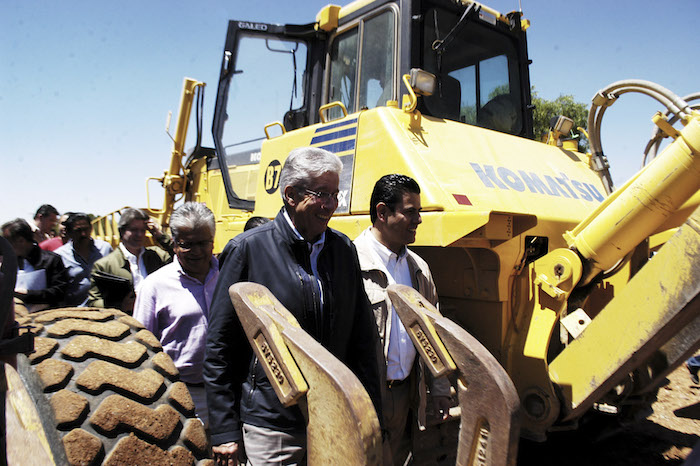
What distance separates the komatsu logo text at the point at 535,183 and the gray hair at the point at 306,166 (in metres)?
1.58

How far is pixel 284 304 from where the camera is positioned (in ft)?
5.97

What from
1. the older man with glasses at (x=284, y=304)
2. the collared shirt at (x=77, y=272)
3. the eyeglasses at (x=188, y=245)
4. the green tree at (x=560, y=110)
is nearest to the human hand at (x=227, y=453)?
the older man with glasses at (x=284, y=304)

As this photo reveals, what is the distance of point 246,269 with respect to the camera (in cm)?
188

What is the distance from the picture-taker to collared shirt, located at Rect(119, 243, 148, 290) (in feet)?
11.3

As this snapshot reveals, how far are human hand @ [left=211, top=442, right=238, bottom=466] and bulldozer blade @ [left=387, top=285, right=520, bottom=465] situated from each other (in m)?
0.74

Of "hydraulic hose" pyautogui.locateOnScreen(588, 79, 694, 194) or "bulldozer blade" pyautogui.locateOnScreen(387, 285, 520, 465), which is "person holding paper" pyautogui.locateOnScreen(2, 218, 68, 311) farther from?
"hydraulic hose" pyautogui.locateOnScreen(588, 79, 694, 194)

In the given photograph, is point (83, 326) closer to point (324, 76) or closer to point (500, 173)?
point (500, 173)

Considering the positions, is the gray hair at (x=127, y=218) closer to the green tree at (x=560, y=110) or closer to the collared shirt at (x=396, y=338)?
the collared shirt at (x=396, y=338)

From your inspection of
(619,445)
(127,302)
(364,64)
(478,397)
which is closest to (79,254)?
(127,302)

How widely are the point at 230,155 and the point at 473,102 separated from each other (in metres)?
2.43

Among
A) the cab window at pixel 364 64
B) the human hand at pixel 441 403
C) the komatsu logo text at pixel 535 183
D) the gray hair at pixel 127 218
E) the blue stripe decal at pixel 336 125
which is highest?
the cab window at pixel 364 64

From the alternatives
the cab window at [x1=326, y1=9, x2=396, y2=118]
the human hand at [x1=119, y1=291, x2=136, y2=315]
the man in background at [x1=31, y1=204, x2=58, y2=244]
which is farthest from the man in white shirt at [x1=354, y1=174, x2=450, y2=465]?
the man in background at [x1=31, y1=204, x2=58, y2=244]

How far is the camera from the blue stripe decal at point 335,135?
3.57m

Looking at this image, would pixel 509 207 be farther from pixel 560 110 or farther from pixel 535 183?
pixel 560 110
